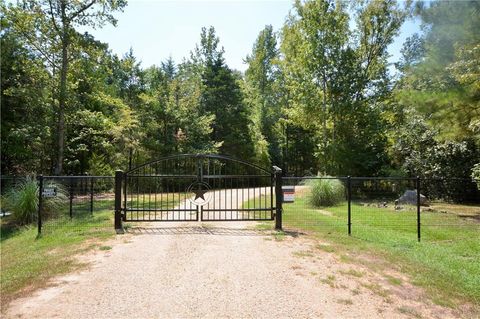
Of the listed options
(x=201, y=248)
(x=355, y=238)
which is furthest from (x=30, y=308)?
(x=355, y=238)

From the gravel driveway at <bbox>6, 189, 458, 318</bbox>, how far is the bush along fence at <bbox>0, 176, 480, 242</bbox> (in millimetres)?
2386

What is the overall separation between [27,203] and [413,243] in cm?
952

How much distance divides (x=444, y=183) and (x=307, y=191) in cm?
668

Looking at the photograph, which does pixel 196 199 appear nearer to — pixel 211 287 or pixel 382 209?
pixel 211 287

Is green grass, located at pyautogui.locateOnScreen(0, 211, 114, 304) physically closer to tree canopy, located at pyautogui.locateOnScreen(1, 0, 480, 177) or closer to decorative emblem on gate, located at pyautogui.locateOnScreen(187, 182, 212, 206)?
decorative emblem on gate, located at pyautogui.locateOnScreen(187, 182, 212, 206)

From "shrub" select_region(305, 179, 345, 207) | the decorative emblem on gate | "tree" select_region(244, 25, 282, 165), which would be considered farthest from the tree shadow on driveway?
"tree" select_region(244, 25, 282, 165)

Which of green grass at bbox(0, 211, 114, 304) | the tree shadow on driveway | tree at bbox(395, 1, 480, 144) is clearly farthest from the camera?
the tree shadow on driveway

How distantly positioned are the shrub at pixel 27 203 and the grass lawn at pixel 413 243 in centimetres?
646

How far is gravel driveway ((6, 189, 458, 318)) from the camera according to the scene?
13.1 feet

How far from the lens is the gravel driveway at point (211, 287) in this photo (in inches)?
157

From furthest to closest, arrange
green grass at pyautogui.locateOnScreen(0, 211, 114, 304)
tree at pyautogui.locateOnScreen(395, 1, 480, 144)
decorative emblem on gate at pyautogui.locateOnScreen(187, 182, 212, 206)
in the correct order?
decorative emblem on gate at pyautogui.locateOnScreen(187, 182, 212, 206) → tree at pyautogui.locateOnScreen(395, 1, 480, 144) → green grass at pyautogui.locateOnScreen(0, 211, 114, 304)

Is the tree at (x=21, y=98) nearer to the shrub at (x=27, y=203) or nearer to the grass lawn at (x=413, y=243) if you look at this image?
the shrub at (x=27, y=203)

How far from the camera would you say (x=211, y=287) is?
4.65 m

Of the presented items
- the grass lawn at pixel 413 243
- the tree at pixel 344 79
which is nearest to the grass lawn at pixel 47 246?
the grass lawn at pixel 413 243
